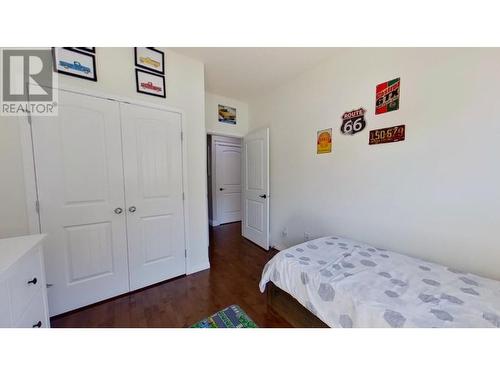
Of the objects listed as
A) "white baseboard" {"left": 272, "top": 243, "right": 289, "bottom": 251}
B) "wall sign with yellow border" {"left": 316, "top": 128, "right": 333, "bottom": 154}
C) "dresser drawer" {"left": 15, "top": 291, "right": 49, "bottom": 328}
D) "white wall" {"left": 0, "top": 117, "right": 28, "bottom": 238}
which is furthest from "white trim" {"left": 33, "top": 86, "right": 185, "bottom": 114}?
"white baseboard" {"left": 272, "top": 243, "right": 289, "bottom": 251}

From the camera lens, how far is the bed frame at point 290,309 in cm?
126

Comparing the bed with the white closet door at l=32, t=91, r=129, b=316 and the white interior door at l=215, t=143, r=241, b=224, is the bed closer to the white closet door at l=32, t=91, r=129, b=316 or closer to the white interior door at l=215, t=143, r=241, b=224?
the white closet door at l=32, t=91, r=129, b=316

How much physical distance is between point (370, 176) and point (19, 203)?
296 centimetres

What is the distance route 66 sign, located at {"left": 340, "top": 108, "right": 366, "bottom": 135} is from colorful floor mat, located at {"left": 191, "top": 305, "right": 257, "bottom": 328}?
6.70ft

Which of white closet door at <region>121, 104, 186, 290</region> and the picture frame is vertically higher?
the picture frame

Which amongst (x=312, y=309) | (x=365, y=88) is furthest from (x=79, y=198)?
(x=365, y=88)

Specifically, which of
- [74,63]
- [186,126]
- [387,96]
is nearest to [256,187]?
[186,126]

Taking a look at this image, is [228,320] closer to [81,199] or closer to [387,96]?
[81,199]

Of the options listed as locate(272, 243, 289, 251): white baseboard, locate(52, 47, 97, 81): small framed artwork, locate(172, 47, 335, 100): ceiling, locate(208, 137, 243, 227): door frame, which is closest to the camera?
locate(52, 47, 97, 81): small framed artwork

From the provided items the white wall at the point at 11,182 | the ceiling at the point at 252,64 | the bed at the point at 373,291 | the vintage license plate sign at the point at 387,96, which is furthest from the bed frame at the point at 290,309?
the ceiling at the point at 252,64

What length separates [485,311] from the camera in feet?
2.84

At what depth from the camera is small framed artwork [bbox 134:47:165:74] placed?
5.71 feet

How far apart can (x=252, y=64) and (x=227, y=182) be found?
106 inches
